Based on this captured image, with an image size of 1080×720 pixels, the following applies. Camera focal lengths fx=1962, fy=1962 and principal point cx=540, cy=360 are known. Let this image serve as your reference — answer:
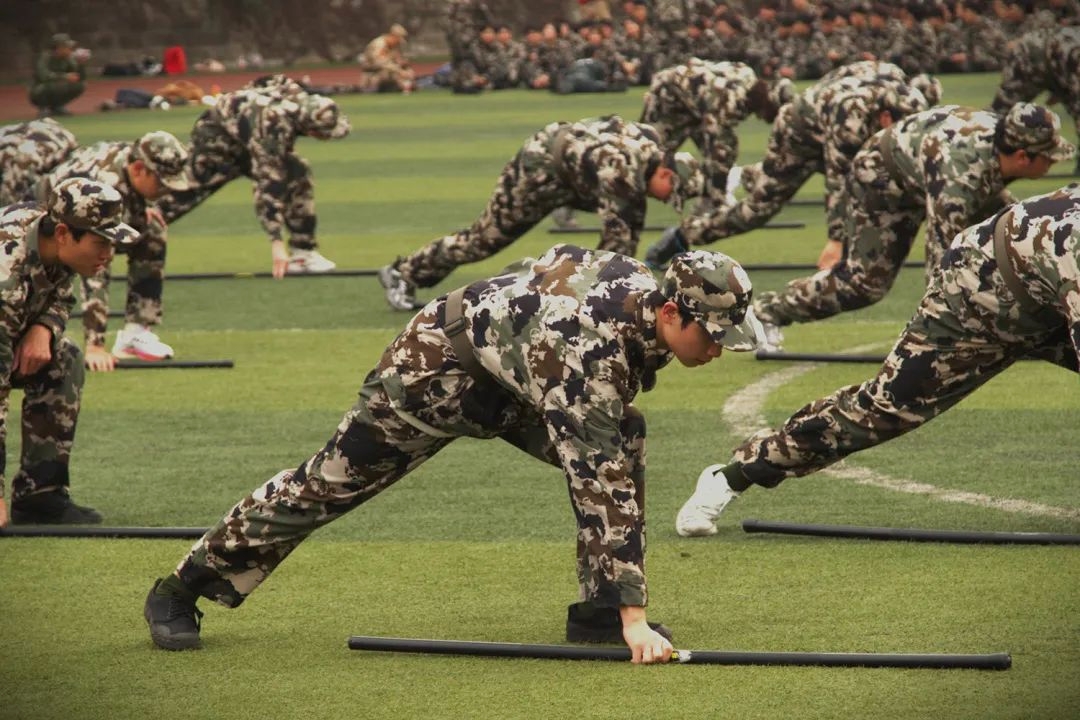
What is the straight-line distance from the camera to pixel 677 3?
40625 mm

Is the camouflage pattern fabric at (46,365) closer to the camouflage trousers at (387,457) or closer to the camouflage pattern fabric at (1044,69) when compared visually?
the camouflage trousers at (387,457)

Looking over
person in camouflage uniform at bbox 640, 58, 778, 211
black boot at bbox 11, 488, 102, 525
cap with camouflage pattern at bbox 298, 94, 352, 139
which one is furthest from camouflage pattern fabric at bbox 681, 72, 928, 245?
black boot at bbox 11, 488, 102, 525

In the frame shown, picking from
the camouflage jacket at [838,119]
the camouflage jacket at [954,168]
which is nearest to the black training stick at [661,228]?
the camouflage jacket at [838,119]

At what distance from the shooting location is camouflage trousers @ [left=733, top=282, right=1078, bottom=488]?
275 inches

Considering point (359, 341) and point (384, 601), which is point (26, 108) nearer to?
point (359, 341)

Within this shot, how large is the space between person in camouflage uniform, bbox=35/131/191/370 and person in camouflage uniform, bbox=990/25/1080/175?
9.94 meters

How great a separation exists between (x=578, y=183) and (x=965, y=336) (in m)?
5.48

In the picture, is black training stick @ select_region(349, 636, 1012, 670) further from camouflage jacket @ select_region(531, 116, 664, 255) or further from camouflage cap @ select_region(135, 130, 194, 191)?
camouflage jacket @ select_region(531, 116, 664, 255)

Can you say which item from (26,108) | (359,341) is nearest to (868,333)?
(359,341)

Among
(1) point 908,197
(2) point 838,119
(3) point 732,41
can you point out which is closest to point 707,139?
(2) point 838,119

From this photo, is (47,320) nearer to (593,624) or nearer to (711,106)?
(593,624)

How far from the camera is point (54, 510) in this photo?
8398 millimetres

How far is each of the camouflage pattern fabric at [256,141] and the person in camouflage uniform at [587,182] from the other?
2.66 metres

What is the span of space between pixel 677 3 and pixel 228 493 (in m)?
33.0
